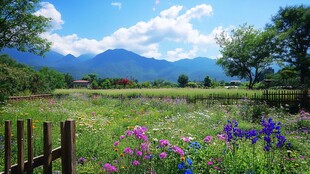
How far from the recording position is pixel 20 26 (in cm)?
2116

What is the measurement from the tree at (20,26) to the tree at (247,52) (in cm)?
2972

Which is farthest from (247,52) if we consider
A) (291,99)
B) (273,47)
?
(291,99)

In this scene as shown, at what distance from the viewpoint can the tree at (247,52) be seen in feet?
123

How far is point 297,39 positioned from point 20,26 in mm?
36404

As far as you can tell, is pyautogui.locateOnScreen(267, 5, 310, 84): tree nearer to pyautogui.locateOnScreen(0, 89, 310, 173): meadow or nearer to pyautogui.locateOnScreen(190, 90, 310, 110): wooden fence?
pyautogui.locateOnScreen(190, 90, 310, 110): wooden fence

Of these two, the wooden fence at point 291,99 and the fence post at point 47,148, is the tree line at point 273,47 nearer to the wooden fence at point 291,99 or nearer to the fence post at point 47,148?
the wooden fence at point 291,99

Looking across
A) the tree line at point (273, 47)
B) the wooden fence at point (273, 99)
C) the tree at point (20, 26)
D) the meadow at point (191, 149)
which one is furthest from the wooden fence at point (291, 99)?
the tree at point (20, 26)

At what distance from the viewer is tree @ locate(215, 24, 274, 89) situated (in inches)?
1481

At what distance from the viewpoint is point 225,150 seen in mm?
4000

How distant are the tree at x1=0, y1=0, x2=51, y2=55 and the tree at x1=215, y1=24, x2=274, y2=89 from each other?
29724 millimetres

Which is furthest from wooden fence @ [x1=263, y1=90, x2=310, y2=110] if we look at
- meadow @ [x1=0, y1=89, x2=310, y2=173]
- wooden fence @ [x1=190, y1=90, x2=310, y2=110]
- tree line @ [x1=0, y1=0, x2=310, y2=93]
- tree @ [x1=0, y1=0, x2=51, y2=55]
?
tree @ [x1=0, y1=0, x2=51, y2=55]

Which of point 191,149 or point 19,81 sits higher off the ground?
point 19,81

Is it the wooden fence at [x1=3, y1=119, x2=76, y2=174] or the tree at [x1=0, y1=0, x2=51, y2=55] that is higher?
the tree at [x1=0, y1=0, x2=51, y2=55]

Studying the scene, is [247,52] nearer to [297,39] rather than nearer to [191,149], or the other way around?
[297,39]
